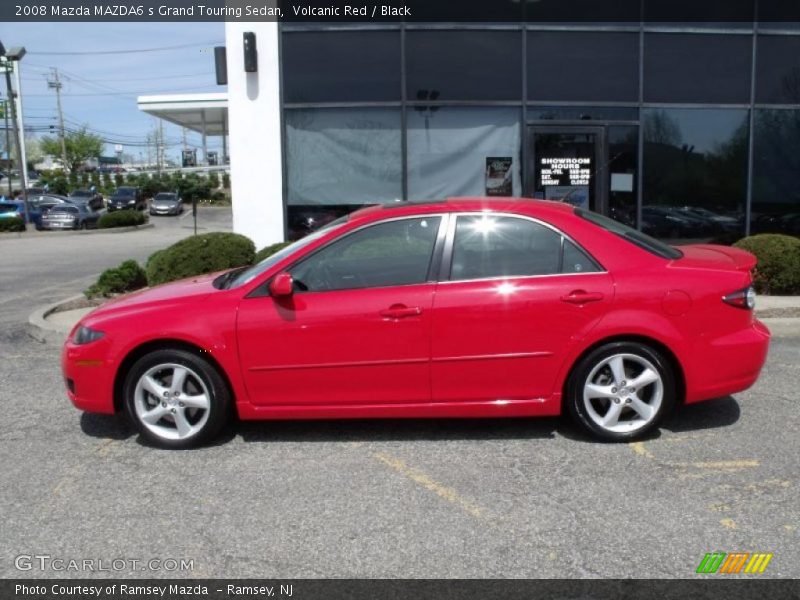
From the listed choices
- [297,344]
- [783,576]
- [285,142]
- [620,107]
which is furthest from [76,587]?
[620,107]

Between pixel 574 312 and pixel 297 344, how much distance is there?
5.59 feet

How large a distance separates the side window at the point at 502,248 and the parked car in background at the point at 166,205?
45.2 metres

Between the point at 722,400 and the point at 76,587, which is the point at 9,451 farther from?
the point at 722,400

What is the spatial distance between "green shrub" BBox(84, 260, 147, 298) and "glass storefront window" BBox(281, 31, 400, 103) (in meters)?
3.46

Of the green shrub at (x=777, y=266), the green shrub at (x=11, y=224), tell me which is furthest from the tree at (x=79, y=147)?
the green shrub at (x=777, y=266)

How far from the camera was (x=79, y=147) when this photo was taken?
335 ft

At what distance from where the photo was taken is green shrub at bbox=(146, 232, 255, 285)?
948 centimetres

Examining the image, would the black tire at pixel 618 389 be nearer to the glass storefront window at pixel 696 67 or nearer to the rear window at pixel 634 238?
the rear window at pixel 634 238

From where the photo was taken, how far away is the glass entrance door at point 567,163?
38.8 ft

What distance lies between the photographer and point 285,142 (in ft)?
39.2

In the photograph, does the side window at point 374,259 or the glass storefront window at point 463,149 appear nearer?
the side window at point 374,259

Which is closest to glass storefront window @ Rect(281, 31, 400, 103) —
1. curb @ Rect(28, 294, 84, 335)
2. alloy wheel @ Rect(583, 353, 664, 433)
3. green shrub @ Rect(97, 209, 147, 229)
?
curb @ Rect(28, 294, 84, 335)

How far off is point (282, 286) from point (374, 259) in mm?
629

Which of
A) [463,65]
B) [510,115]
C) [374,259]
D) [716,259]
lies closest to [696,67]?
[510,115]
